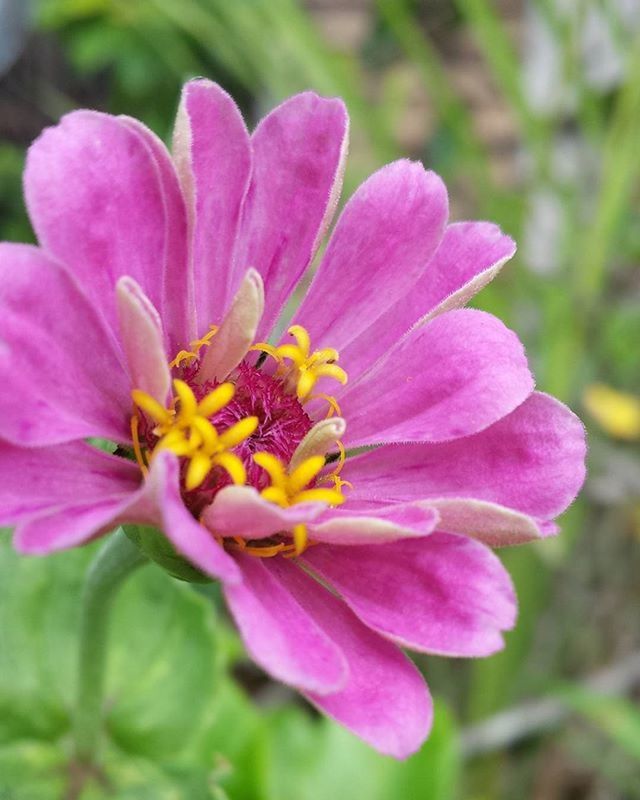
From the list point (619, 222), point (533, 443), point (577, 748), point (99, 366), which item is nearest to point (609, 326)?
point (619, 222)

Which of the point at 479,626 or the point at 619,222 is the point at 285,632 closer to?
the point at 479,626

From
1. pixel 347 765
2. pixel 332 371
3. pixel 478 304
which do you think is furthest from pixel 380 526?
pixel 478 304

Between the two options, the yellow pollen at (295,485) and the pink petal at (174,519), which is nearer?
the pink petal at (174,519)

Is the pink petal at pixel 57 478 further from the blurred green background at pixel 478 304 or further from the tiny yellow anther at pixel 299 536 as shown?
the blurred green background at pixel 478 304

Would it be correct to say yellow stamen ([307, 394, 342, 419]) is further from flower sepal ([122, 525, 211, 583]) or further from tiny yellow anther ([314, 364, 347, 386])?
flower sepal ([122, 525, 211, 583])

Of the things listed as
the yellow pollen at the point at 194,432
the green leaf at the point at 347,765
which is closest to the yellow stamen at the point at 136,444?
the yellow pollen at the point at 194,432

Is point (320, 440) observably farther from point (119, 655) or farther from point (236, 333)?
point (119, 655)
